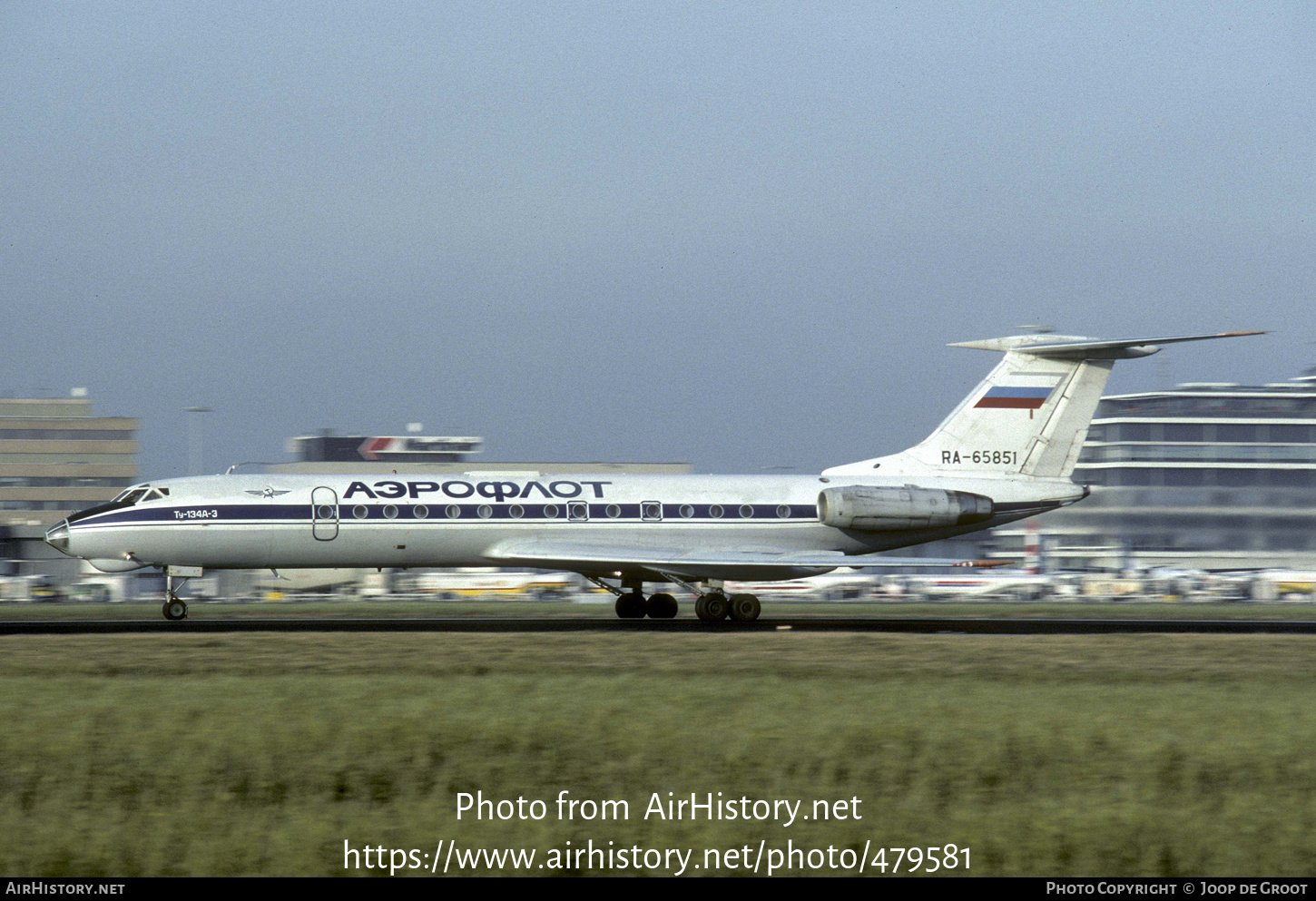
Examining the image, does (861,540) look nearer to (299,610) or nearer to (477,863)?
(299,610)

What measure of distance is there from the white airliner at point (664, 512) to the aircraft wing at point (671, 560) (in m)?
0.05

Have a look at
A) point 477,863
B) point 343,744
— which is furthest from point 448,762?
point 477,863

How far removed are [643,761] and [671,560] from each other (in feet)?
53.9

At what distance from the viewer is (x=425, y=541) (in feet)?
92.1

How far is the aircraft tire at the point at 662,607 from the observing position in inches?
1196

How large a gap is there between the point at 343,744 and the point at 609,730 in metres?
2.45

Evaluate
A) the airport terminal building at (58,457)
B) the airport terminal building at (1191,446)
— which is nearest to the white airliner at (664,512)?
the airport terminal building at (1191,446)

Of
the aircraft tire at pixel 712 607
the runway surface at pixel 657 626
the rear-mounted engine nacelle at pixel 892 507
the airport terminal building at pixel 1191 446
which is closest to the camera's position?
the runway surface at pixel 657 626

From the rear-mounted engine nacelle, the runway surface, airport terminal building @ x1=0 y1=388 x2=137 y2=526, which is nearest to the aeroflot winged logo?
the runway surface

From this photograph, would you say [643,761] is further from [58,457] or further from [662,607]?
[58,457]

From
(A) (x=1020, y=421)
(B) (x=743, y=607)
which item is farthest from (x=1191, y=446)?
(B) (x=743, y=607)

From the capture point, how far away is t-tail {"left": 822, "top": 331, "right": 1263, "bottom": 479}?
30656 millimetres

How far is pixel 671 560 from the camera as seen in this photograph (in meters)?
27.9

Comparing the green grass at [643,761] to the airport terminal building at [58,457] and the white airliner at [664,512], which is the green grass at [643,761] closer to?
the white airliner at [664,512]
